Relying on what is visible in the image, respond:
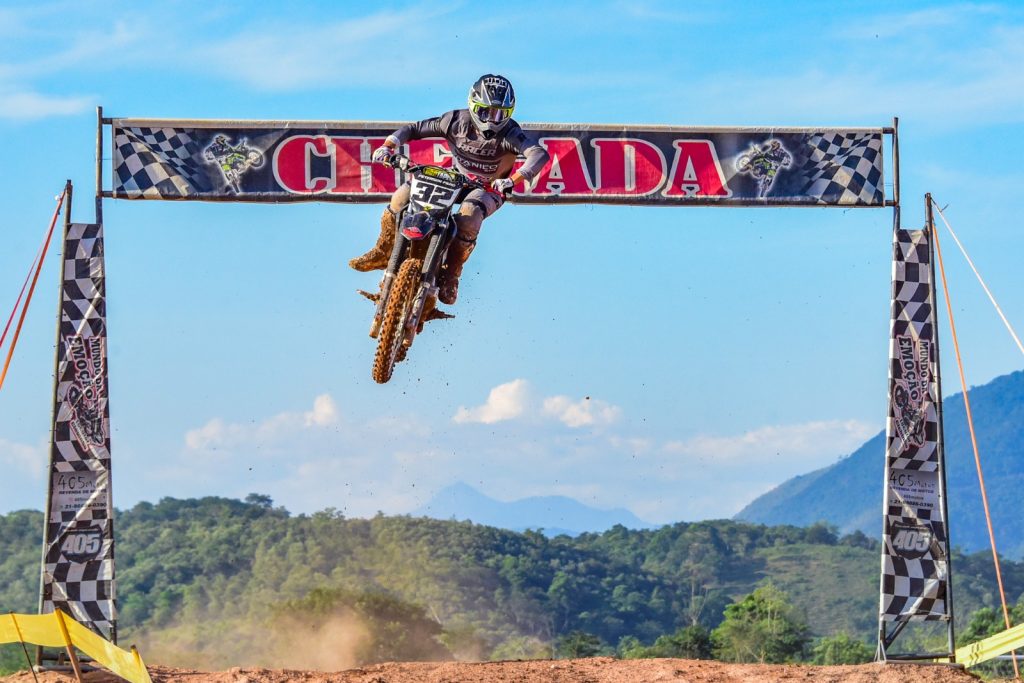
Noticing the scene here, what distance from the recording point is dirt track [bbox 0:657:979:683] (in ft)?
43.3

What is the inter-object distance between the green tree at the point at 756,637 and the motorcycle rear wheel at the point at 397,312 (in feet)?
61.2

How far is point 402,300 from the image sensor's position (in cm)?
1322

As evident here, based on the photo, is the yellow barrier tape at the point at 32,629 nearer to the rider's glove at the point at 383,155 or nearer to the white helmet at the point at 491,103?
the rider's glove at the point at 383,155

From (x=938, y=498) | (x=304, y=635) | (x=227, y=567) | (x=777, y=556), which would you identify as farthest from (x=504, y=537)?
(x=938, y=498)

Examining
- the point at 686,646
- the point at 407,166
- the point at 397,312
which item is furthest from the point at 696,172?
the point at 686,646

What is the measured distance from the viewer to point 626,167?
1519 centimetres

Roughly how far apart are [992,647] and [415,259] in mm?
6776

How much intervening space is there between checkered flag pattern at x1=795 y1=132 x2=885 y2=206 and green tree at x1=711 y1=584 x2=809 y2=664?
16.5 metres

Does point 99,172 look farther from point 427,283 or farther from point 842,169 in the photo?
point 842,169

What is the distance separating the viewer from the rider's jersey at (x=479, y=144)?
45.0 feet

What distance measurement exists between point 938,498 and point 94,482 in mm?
8480

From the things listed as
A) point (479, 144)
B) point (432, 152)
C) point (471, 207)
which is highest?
point (432, 152)

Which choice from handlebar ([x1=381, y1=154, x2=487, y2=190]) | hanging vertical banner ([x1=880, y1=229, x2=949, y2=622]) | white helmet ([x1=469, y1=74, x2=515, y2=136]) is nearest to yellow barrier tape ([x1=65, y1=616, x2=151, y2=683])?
handlebar ([x1=381, y1=154, x2=487, y2=190])

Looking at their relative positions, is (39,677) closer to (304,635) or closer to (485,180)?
(485,180)
